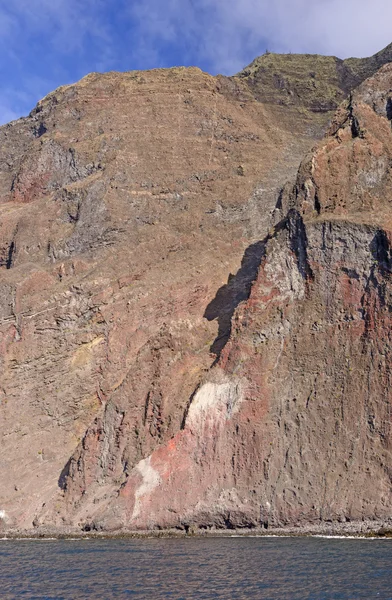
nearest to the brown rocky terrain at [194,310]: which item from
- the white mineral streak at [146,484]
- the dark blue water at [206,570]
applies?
the white mineral streak at [146,484]

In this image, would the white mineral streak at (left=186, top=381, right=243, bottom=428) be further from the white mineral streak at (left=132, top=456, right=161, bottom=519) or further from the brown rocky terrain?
the white mineral streak at (left=132, top=456, right=161, bottom=519)

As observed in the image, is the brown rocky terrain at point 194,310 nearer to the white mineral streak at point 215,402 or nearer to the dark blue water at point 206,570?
the white mineral streak at point 215,402

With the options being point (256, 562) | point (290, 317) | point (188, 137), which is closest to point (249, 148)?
point (188, 137)

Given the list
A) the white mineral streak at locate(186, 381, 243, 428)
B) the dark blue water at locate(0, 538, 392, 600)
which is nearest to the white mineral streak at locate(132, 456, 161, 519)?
the white mineral streak at locate(186, 381, 243, 428)

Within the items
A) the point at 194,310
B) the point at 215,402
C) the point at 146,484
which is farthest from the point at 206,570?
the point at 194,310

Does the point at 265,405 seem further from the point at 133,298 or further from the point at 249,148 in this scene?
the point at 249,148

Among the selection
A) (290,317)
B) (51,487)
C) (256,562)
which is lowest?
(256,562)

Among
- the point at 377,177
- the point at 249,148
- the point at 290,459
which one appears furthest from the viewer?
the point at 249,148
